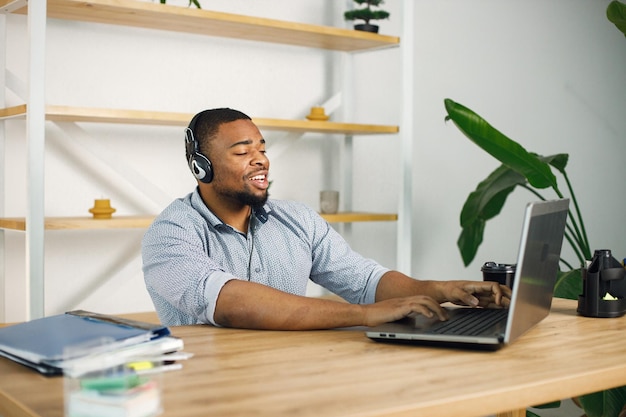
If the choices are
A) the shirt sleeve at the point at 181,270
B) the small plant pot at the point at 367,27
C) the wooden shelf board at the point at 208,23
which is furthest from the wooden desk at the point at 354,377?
the small plant pot at the point at 367,27

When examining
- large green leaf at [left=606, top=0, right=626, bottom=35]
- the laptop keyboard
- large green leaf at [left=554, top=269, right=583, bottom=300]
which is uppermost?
large green leaf at [left=606, top=0, right=626, bottom=35]

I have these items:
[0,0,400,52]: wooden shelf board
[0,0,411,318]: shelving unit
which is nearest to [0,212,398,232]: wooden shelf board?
[0,0,411,318]: shelving unit

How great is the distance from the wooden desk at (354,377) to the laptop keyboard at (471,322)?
2.5 inches

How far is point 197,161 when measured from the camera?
211cm

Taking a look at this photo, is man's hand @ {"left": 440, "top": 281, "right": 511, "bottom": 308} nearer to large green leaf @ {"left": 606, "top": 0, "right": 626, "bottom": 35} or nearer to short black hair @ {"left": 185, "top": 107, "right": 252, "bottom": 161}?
short black hair @ {"left": 185, "top": 107, "right": 252, "bottom": 161}

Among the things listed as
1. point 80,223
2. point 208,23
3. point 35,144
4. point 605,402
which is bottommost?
point 605,402

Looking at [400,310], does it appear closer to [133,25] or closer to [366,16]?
[133,25]

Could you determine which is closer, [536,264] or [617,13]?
[536,264]

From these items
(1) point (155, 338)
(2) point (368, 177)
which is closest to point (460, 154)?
(2) point (368, 177)

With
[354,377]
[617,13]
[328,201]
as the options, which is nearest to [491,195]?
[328,201]

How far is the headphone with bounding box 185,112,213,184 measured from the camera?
2.10 m

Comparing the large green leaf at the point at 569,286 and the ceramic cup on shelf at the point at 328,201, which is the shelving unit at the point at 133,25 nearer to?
the ceramic cup on shelf at the point at 328,201

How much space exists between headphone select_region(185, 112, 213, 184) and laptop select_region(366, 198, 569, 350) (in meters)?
0.67

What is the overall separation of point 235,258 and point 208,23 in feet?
4.10
